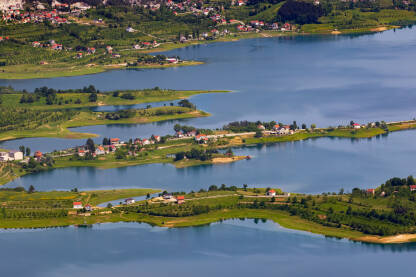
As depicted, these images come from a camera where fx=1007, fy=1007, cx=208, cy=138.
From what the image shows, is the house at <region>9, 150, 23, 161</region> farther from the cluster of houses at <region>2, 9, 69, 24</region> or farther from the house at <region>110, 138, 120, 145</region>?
the cluster of houses at <region>2, 9, 69, 24</region>

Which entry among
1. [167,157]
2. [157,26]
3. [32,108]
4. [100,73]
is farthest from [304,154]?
[157,26]

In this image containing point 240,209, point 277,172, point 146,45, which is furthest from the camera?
point 146,45

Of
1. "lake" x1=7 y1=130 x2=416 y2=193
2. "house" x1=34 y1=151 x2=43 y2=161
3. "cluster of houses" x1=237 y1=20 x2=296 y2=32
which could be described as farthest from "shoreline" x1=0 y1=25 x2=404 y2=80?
"lake" x1=7 y1=130 x2=416 y2=193

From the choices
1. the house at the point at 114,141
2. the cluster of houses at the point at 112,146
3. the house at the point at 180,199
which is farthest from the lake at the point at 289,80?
the house at the point at 180,199

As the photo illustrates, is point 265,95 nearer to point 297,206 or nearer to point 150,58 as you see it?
point 150,58

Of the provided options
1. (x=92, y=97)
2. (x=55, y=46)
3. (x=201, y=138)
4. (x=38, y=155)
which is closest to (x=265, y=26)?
(x=55, y=46)

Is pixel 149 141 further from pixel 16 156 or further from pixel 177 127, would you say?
pixel 16 156
